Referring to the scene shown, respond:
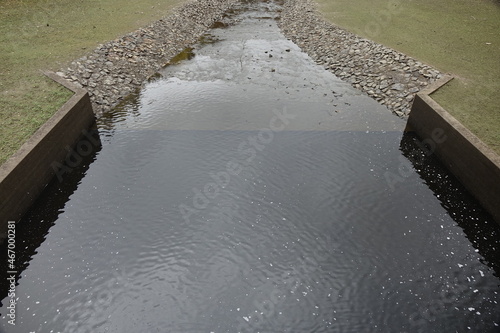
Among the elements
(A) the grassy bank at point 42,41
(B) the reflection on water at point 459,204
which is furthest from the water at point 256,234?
(A) the grassy bank at point 42,41

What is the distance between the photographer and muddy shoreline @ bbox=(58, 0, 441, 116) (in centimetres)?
1528

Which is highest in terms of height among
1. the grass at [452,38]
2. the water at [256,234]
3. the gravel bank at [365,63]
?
the grass at [452,38]

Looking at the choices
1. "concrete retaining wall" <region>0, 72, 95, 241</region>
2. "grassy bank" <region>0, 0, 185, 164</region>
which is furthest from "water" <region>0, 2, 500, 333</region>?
"grassy bank" <region>0, 0, 185, 164</region>

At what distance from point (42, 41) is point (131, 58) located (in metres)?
4.49

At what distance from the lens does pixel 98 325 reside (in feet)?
23.7

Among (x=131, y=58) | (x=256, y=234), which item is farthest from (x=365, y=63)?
(x=256, y=234)

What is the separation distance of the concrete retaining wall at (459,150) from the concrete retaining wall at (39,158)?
12.6 meters

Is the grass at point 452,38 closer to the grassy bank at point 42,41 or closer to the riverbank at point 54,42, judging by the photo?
the riverbank at point 54,42

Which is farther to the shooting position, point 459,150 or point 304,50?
point 304,50

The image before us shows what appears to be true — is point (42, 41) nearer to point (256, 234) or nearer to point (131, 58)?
point (131, 58)

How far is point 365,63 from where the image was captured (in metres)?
18.2

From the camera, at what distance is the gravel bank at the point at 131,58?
15.2m

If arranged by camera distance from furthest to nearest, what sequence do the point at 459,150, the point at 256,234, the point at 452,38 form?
1. the point at 452,38
2. the point at 459,150
3. the point at 256,234

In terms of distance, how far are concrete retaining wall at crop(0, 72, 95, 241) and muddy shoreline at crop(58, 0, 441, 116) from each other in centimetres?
220
